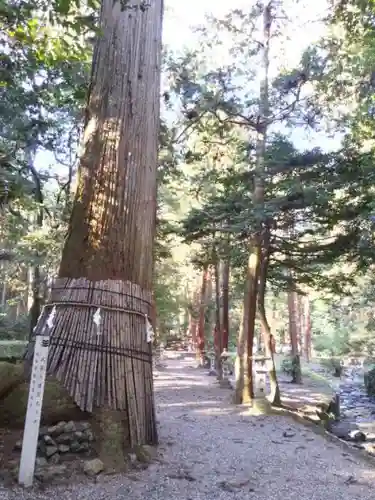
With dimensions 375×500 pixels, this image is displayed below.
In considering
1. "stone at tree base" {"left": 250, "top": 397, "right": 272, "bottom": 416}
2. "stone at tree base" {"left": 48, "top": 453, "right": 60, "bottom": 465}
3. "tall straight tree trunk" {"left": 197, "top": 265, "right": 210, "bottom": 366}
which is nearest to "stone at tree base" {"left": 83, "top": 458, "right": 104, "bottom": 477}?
"stone at tree base" {"left": 48, "top": 453, "right": 60, "bottom": 465}

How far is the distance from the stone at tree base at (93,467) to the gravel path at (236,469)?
0.08 meters

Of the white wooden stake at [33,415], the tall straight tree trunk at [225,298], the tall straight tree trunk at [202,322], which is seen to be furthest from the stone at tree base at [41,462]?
the tall straight tree trunk at [202,322]

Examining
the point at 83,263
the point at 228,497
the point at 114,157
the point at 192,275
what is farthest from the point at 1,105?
the point at 192,275

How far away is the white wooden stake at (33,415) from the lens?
9.02 feet

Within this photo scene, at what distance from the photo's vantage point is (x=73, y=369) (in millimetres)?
3303

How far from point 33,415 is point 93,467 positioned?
57 centimetres

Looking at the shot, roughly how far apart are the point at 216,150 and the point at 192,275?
13.7 meters

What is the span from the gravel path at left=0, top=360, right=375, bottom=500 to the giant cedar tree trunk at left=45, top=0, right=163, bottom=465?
0.46 meters

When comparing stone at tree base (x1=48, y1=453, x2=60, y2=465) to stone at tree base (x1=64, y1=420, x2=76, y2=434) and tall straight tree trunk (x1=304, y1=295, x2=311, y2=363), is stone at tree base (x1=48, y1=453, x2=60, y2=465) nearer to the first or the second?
stone at tree base (x1=64, y1=420, x2=76, y2=434)

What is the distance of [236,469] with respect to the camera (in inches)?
148

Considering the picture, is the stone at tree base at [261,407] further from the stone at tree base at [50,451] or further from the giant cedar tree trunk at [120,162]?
the stone at tree base at [50,451]

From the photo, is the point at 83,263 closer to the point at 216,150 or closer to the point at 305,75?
the point at 305,75

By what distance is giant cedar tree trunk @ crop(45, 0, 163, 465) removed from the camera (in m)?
3.72

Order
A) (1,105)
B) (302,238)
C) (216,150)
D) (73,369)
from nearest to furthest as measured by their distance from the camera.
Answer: (73,369)
(1,105)
(302,238)
(216,150)
